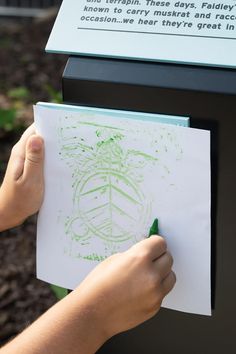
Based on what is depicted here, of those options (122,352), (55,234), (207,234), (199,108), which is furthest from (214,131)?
(122,352)

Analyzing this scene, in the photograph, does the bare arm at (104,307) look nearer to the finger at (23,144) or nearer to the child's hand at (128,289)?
the child's hand at (128,289)

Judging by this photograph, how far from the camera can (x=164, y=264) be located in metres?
1.12

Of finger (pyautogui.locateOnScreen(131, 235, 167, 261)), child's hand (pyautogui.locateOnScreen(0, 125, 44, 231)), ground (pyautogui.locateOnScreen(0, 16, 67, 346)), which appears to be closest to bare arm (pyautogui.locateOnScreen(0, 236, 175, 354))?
finger (pyautogui.locateOnScreen(131, 235, 167, 261))

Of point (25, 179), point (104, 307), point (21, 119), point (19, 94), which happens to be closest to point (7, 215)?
point (25, 179)

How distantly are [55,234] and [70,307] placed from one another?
220mm

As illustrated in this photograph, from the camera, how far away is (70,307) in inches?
43.4

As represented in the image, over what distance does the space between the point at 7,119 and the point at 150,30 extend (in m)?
2.17

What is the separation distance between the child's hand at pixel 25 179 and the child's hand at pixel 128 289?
0.24m

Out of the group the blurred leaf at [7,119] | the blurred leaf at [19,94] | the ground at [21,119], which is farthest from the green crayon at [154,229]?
the blurred leaf at [19,94]

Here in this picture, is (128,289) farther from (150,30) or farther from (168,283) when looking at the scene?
(150,30)

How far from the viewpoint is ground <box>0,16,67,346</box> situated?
2379mm

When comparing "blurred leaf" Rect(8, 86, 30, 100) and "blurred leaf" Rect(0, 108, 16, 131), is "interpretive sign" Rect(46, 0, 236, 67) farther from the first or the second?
"blurred leaf" Rect(8, 86, 30, 100)

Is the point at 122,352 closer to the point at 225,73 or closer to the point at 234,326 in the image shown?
the point at 234,326

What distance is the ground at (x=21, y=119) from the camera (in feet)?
7.80
